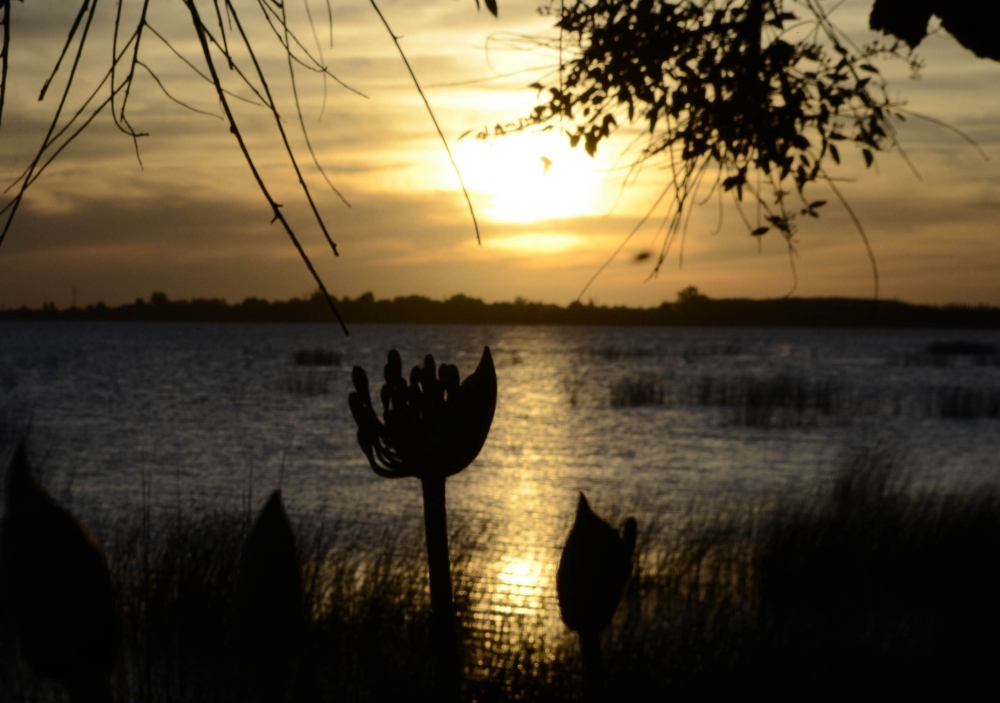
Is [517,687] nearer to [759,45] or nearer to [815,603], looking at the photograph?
[815,603]

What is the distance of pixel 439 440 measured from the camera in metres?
1.33

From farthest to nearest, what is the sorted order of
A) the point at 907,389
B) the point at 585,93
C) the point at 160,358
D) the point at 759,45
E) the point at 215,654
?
the point at 160,358, the point at 907,389, the point at 215,654, the point at 585,93, the point at 759,45

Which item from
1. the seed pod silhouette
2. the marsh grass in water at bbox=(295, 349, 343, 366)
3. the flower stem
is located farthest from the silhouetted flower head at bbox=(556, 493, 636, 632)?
the marsh grass in water at bbox=(295, 349, 343, 366)

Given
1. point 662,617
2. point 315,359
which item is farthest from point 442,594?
point 315,359

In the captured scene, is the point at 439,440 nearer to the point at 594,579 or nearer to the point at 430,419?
the point at 430,419

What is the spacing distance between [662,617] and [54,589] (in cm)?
923

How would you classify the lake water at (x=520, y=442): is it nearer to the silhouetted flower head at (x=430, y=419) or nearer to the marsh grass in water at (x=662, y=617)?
the marsh grass in water at (x=662, y=617)

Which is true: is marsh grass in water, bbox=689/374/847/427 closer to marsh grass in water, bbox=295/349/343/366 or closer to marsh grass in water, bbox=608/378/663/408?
marsh grass in water, bbox=608/378/663/408

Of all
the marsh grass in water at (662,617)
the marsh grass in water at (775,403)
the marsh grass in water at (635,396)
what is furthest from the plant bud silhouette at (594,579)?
the marsh grass in water at (635,396)

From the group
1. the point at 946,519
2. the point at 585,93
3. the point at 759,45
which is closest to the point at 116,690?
the point at 585,93

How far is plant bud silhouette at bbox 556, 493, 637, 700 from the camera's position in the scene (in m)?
1.32

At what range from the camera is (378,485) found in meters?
18.6

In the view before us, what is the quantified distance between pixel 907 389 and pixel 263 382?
3201 centimetres

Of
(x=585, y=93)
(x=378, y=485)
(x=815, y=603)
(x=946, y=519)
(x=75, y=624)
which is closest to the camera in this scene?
(x=75, y=624)
